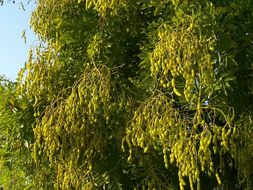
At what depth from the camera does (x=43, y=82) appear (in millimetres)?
5445

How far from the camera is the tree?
4555 mm

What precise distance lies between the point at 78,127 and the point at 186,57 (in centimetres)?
113

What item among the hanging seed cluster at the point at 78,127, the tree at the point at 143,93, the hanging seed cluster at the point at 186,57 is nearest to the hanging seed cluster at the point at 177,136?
the tree at the point at 143,93

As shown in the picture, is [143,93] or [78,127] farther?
[143,93]

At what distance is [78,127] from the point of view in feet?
16.1

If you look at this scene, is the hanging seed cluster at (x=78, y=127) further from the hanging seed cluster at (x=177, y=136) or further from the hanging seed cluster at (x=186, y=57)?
the hanging seed cluster at (x=186, y=57)

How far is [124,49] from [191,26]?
4.60 ft

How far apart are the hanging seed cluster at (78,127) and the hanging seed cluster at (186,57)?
0.58 meters

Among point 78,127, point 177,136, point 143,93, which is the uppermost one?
point 143,93

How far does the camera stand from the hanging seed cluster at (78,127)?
4.91 metres

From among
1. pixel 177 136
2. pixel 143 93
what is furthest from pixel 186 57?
pixel 143 93

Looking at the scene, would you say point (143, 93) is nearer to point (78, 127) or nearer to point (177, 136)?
point (78, 127)

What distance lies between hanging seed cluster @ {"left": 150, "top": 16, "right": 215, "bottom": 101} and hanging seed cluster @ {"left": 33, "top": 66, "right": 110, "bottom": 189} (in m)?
0.58

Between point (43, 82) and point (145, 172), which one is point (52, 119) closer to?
point (43, 82)
